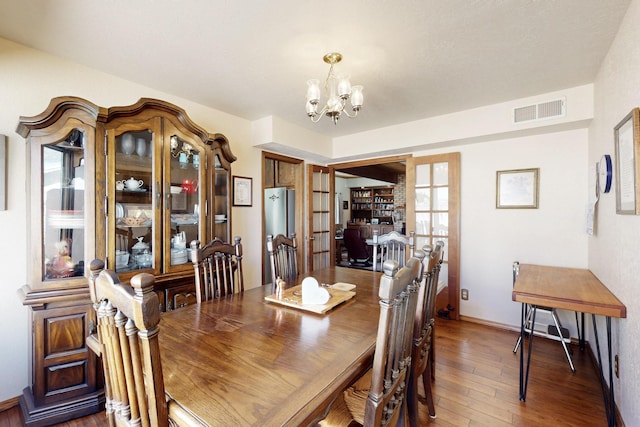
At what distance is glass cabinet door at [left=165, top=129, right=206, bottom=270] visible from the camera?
2332mm

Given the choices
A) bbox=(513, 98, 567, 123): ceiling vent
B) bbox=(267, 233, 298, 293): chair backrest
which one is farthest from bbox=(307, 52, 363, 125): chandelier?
bbox=(513, 98, 567, 123): ceiling vent

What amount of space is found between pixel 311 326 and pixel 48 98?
2.51 meters

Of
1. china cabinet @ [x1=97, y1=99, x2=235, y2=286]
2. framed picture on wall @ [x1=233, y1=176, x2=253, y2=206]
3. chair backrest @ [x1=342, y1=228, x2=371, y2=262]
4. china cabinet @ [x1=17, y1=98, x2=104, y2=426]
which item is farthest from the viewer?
chair backrest @ [x1=342, y1=228, x2=371, y2=262]

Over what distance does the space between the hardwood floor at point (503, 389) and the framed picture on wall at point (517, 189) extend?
4.77 ft

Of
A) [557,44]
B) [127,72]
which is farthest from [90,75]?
[557,44]

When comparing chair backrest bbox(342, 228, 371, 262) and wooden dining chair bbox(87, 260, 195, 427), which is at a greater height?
wooden dining chair bbox(87, 260, 195, 427)

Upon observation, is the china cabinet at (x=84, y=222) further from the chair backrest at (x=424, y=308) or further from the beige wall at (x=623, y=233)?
the beige wall at (x=623, y=233)

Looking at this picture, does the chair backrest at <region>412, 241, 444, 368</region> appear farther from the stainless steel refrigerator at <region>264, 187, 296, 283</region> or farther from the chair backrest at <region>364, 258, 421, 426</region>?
the stainless steel refrigerator at <region>264, 187, 296, 283</region>

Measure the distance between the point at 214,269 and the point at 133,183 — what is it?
3.14 ft

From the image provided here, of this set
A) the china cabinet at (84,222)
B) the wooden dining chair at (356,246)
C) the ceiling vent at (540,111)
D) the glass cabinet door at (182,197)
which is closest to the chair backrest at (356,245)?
the wooden dining chair at (356,246)

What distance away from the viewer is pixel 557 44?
1.95 meters

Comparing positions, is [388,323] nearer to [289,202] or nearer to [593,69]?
[593,69]

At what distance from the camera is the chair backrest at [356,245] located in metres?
6.85

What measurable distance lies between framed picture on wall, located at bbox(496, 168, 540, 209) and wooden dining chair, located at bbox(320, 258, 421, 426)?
8.87ft
